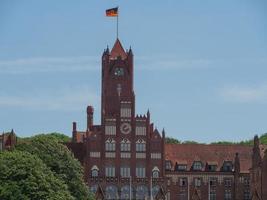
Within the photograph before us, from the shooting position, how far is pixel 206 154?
472 feet

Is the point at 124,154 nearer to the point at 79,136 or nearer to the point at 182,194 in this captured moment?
the point at 182,194

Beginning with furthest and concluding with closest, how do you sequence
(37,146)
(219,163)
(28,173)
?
1. (219,163)
2. (37,146)
3. (28,173)

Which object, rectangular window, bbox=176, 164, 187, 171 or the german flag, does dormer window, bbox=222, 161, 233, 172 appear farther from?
the german flag

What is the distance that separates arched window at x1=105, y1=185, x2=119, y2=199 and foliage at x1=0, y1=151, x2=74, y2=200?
125ft

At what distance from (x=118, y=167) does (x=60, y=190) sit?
4212 cm

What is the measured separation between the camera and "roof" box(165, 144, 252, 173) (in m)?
142

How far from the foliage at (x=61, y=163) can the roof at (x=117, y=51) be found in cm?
3251

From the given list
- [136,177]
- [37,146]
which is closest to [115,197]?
[136,177]

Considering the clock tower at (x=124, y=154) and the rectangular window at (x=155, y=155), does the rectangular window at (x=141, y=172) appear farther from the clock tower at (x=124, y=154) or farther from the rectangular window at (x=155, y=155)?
the rectangular window at (x=155, y=155)

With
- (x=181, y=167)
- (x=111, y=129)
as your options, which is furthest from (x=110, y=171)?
(x=181, y=167)

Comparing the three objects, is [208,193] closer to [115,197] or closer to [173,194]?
[173,194]

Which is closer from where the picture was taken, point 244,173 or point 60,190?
point 60,190

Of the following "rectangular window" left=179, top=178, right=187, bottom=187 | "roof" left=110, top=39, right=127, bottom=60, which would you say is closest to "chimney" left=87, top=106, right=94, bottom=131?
"roof" left=110, top=39, right=127, bottom=60

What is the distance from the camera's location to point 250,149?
145375mm
